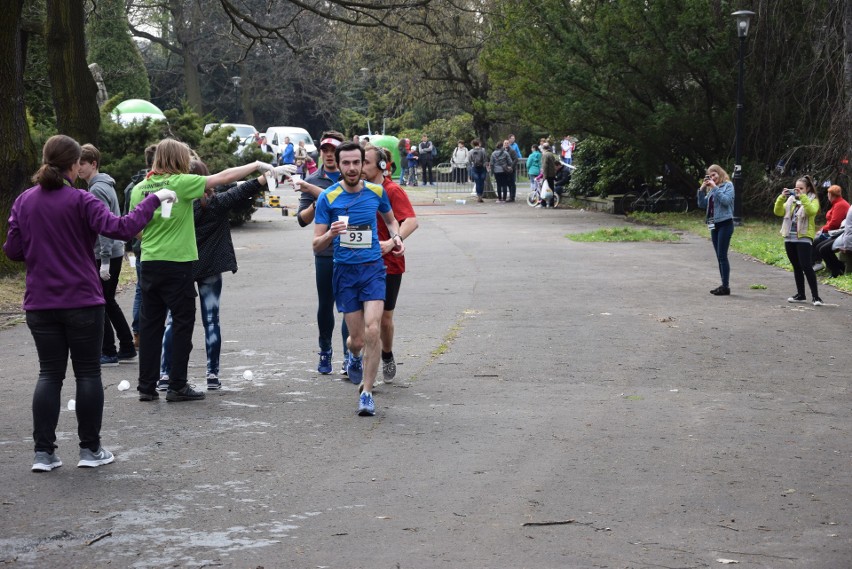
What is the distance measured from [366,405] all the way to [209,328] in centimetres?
179

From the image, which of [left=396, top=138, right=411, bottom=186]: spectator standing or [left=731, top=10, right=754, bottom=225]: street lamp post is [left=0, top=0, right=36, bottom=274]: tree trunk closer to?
[left=731, top=10, right=754, bottom=225]: street lamp post

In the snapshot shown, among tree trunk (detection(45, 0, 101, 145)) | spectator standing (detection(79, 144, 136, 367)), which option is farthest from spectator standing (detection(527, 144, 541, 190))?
spectator standing (detection(79, 144, 136, 367))

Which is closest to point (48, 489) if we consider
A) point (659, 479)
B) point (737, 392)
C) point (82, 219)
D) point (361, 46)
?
point (82, 219)

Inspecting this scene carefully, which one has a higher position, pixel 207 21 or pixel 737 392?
pixel 207 21

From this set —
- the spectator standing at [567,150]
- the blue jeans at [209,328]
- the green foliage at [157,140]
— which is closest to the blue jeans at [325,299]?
the blue jeans at [209,328]

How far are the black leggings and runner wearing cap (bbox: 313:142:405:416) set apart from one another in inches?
293

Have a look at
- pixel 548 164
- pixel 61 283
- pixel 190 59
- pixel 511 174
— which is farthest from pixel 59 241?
pixel 190 59

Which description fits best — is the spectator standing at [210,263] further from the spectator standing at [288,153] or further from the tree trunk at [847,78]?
the spectator standing at [288,153]

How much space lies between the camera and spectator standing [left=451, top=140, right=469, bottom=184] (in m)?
40.8

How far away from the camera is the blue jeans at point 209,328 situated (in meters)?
9.05

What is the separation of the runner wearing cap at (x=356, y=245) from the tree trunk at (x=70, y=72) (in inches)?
402

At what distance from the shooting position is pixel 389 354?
9.26 metres

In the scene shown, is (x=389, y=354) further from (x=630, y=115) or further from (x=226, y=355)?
(x=630, y=115)

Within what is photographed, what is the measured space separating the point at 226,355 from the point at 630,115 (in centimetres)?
1778
